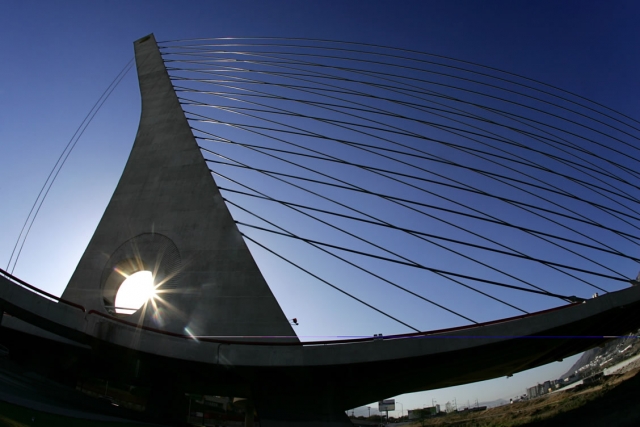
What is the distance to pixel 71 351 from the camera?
13078 mm

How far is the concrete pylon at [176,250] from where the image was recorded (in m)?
13.2

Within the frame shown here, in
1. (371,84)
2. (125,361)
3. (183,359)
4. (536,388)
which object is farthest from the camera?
(536,388)

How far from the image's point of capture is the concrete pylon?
43.2ft

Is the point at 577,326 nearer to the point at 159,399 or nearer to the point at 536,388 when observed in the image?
the point at 159,399

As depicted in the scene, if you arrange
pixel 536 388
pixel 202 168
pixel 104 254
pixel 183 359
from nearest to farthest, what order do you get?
pixel 183 359, pixel 104 254, pixel 202 168, pixel 536 388

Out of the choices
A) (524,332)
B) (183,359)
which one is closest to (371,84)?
(524,332)

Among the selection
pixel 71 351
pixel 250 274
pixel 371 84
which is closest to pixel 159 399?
pixel 71 351

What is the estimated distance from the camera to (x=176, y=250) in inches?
583

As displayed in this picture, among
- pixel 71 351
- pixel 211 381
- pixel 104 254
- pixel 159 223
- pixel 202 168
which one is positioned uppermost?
pixel 202 168

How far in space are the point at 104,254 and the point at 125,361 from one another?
484 cm

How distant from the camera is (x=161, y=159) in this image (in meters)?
17.5

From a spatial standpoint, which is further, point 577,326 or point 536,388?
point 536,388

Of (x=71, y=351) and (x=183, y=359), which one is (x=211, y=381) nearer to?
(x=183, y=359)

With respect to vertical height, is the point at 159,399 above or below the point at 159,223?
below
